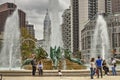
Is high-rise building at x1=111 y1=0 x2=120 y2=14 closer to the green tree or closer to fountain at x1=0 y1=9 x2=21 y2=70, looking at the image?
fountain at x1=0 y1=9 x2=21 y2=70

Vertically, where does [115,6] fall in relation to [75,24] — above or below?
above

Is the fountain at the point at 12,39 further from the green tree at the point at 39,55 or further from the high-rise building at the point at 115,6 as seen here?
the high-rise building at the point at 115,6

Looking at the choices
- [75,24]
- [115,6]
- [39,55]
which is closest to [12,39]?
[39,55]

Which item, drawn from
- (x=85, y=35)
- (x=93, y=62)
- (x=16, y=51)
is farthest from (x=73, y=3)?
(x=93, y=62)

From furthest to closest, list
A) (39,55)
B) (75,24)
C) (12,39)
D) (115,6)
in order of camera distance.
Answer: (75,24), (115,6), (12,39), (39,55)

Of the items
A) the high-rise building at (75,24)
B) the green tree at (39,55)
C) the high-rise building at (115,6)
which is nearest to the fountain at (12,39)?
the green tree at (39,55)

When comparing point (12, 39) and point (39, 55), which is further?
point (12, 39)

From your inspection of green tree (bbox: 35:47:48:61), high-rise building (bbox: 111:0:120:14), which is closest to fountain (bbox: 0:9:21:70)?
green tree (bbox: 35:47:48:61)

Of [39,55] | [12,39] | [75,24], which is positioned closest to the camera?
[39,55]

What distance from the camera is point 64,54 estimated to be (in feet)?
127

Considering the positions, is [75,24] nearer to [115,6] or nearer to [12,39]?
[115,6]

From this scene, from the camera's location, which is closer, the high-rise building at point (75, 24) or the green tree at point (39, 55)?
the green tree at point (39, 55)

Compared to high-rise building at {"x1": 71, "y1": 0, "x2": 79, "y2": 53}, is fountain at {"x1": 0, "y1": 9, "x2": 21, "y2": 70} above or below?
below

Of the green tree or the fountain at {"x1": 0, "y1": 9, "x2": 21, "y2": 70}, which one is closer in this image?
the green tree
